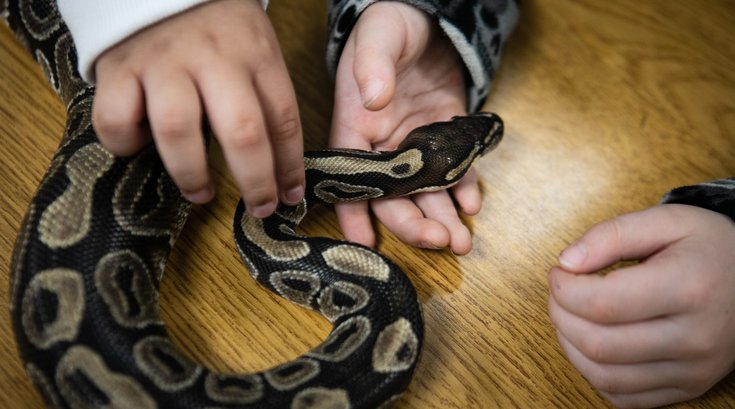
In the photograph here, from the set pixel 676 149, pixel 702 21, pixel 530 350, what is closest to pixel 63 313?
pixel 530 350

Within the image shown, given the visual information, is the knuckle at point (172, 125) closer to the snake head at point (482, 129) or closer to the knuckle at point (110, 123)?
the knuckle at point (110, 123)

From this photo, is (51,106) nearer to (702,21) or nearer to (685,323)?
(685,323)

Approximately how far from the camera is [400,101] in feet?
5.72

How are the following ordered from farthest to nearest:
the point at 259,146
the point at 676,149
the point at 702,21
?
the point at 702,21
the point at 676,149
the point at 259,146

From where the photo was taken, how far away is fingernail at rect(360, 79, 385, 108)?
4.37 feet

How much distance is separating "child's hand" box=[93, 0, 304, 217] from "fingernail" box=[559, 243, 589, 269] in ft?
1.84

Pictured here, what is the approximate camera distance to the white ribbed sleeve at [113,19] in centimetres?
112

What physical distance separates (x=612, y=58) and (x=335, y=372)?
1.39 meters

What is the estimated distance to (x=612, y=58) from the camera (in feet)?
6.54

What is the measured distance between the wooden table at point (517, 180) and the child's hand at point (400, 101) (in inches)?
2.4

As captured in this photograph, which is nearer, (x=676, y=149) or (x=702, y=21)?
(x=676, y=149)

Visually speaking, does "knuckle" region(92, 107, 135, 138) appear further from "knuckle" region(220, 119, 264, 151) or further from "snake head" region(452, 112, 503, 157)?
"snake head" region(452, 112, 503, 157)

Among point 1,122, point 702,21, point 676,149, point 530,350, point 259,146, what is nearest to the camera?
point 259,146

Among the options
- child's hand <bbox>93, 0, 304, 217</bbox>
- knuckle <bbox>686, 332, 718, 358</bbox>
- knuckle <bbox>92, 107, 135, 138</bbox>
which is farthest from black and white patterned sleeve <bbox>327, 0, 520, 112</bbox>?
knuckle <bbox>686, 332, 718, 358</bbox>
